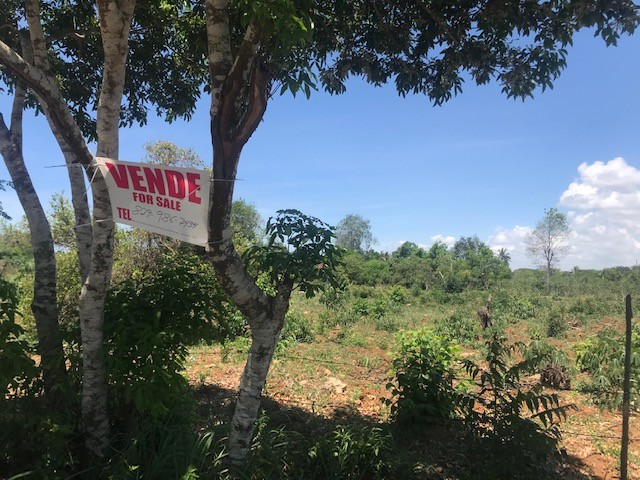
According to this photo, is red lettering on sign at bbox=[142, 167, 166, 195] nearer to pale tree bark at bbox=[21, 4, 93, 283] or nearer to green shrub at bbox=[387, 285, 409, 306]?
pale tree bark at bbox=[21, 4, 93, 283]

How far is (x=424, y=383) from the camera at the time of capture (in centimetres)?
461

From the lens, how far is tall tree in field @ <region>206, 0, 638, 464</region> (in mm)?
2402

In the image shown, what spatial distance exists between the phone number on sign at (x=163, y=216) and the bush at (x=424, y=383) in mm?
3153

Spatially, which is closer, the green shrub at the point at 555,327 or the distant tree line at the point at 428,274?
the green shrub at the point at 555,327

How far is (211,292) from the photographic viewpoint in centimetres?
346

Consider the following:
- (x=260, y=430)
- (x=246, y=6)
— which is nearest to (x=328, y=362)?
(x=260, y=430)

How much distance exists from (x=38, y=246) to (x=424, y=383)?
419cm

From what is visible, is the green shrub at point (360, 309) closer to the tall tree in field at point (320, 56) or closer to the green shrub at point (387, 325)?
the green shrub at point (387, 325)

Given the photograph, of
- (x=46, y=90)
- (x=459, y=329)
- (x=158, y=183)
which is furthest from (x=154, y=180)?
(x=459, y=329)

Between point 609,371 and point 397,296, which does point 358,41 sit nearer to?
point 609,371

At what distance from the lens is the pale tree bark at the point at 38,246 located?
3.49 meters

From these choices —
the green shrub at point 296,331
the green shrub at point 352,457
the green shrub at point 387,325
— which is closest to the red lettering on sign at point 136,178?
the green shrub at point 352,457

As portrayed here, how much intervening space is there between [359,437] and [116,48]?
12.2 feet

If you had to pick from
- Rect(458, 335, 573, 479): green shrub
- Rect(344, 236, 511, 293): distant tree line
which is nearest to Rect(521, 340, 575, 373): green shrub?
Rect(458, 335, 573, 479): green shrub
